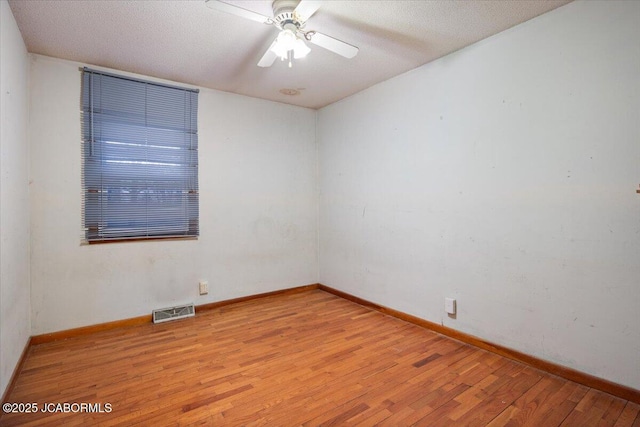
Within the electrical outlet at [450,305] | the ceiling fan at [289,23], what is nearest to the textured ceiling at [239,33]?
the ceiling fan at [289,23]

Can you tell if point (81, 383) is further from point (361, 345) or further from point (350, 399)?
point (361, 345)

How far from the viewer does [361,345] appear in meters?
2.64

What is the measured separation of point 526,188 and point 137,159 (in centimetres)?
346

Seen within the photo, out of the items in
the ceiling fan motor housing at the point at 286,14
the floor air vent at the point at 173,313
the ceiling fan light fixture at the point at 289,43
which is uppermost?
the ceiling fan motor housing at the point at 286,14

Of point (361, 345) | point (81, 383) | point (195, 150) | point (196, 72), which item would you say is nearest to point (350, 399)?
point (361, 345)

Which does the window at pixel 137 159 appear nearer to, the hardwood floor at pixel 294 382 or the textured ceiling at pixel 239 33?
the textured ceiling at pixel 239 33

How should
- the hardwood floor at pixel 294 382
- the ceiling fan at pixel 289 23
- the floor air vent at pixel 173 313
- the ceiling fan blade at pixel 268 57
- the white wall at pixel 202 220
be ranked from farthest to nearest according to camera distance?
1. the floor air vent at pixel 173 313
2. the white wall at pixel 202 220
3. the ceiling fan blade at pixel 268 57
4. the ceiling fan at pixel 289 23
5. the hardwood floor at pixel 294 382

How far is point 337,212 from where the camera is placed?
13.5 ft

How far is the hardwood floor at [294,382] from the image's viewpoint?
5.71ft

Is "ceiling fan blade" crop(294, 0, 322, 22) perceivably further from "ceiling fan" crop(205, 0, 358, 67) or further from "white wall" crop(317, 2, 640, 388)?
"white wall" crop(317, 2, 640, 388)

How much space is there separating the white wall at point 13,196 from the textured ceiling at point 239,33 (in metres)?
0.27

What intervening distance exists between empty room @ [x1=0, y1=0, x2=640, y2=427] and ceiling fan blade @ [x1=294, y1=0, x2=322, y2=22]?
14mm

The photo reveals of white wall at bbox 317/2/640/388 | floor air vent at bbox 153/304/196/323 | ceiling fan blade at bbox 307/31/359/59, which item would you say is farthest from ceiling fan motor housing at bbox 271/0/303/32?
floor air vent at bbox 153/304/196/323

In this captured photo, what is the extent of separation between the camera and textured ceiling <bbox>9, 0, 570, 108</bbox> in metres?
2.06
